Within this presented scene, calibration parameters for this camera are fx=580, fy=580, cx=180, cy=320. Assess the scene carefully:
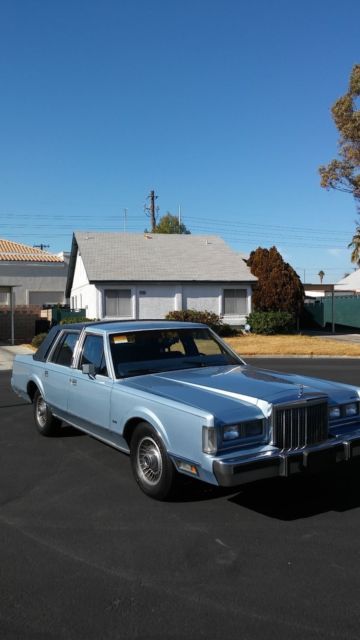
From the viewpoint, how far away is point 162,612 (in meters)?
3.29

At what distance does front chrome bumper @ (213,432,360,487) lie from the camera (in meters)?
4.24

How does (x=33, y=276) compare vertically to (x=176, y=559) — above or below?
above

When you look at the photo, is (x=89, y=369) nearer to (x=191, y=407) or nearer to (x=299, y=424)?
(x=191, y=407)

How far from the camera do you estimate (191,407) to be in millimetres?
4559

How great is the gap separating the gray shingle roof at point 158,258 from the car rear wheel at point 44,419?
67.8ft

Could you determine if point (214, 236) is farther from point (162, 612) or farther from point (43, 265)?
point (162, 612)

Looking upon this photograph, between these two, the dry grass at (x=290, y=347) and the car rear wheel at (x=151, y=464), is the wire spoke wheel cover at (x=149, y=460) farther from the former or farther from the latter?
the dry grass at (x=290, y=347)

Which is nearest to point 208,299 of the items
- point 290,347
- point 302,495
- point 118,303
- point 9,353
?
point 118,303

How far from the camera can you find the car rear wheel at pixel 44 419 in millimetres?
7500

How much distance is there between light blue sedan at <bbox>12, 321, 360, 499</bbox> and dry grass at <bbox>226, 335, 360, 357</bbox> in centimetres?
1448

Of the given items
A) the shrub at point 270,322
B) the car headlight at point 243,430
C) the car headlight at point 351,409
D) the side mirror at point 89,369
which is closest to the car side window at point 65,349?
the side mirror at point 89,369

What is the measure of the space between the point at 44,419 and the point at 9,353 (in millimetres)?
15152

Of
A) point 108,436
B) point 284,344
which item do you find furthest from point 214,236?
point 108,436

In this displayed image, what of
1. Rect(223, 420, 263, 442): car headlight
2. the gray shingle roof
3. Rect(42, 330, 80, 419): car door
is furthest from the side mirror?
the gray shingle roof
